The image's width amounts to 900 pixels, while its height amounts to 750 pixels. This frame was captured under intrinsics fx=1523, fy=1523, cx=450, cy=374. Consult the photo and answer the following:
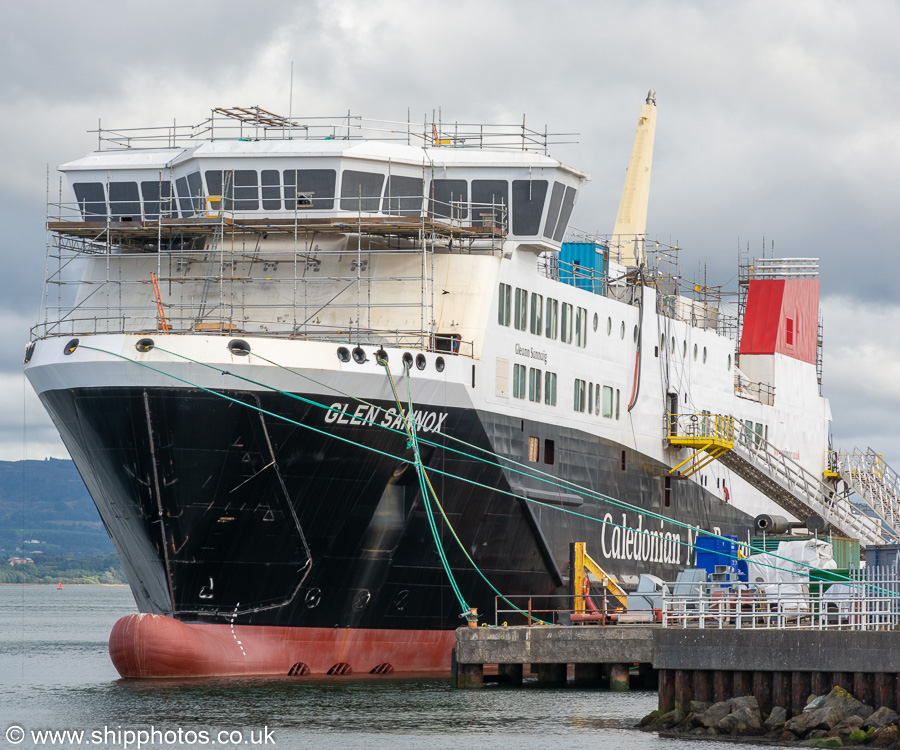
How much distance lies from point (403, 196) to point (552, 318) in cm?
451

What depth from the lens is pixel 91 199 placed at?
33594 mm

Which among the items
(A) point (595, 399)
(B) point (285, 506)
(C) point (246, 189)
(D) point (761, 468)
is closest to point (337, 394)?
(B) point (285, 506)

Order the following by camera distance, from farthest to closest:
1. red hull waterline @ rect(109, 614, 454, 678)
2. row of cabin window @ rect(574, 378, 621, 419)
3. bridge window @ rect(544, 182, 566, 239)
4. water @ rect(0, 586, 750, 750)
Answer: row of cabin window @ rect(574, 378, 621, 419), bridge window @ rect(544, 182, 566, 239), red hull waterline @ rect(109, 614, 454, 678), water @ rect(0, 586, 750, 750)

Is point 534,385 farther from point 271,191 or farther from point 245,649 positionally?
point 245,649

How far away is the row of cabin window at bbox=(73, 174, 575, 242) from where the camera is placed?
31500 millimetres

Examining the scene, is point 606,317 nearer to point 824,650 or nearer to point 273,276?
point 273,276

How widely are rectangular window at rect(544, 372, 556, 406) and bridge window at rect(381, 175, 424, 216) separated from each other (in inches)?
185

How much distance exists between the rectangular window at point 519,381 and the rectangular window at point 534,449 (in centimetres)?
100

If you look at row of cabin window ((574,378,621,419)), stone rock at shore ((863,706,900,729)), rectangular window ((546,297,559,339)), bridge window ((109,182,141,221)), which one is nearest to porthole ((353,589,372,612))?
rectangular window ((546,297,559,339))

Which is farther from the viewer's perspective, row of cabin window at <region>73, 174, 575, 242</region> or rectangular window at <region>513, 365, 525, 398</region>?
rectangular window at <region>513, 365, 525, 398</region>

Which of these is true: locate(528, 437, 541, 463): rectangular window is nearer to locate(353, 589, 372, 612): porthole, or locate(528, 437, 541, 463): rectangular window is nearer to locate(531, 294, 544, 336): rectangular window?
locate(531, 294, 544, 336): rectangular window

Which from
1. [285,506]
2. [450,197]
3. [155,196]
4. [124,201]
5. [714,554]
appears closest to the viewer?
[285,506]

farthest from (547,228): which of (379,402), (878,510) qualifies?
(878,510)

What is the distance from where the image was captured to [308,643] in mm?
29328
